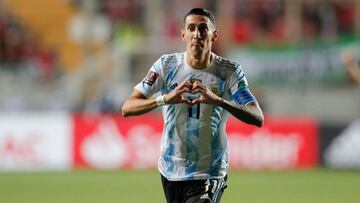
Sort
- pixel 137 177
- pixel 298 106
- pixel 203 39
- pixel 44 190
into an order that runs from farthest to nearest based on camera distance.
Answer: pixel 298 106
pixel 137 177
pixel 44 190
pixel 203 39

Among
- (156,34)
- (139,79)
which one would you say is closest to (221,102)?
(139,79)

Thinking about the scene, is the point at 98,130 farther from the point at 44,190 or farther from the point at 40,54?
the point at 44,190

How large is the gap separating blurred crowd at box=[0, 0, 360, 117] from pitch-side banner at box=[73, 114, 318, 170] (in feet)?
3.42

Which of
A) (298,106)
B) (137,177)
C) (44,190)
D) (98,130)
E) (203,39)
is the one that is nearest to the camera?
(203,39)

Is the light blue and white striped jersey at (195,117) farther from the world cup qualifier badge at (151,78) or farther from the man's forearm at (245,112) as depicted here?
the man's forearm at (245,112)

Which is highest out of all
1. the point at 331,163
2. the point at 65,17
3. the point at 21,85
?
the point at 65,17

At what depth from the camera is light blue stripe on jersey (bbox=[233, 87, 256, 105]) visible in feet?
19.8

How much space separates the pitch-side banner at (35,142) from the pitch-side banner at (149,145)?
233 millimetres

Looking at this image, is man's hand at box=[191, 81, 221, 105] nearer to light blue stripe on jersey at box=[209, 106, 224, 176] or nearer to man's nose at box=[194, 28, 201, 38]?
man's nose at box=[194, 28, 201, 38]

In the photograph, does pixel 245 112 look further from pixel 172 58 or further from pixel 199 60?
pixel 172 58

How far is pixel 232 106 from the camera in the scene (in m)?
5.73

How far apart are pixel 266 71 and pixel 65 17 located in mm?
4958

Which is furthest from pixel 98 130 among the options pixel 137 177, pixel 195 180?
pixel 195 180

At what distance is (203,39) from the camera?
581cm
